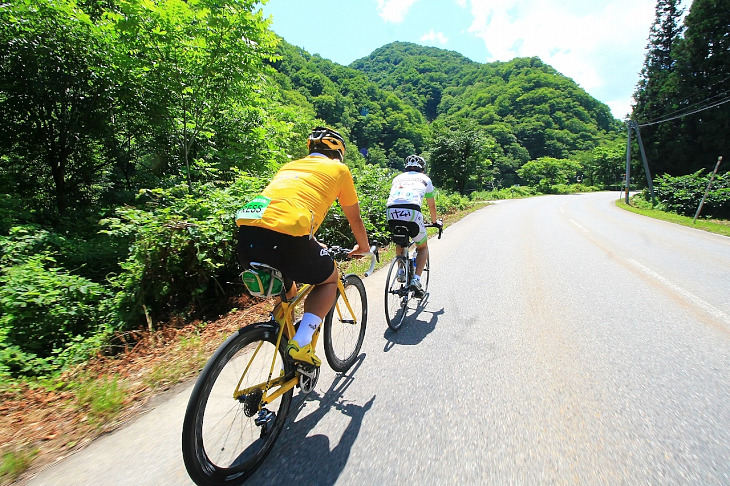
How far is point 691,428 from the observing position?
214cm

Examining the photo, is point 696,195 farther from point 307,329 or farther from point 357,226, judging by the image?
point 307,329

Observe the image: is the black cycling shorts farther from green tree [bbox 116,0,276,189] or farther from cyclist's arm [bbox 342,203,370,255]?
green tree [bbox 116,0,276,189]

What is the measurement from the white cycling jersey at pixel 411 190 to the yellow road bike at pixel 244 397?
2062 millimetres

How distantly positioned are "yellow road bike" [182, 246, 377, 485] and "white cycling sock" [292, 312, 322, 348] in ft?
0.29

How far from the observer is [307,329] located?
7.11 ft

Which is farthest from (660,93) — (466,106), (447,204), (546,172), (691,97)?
(466,106)

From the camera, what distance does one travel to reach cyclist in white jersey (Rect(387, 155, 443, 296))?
4012mm

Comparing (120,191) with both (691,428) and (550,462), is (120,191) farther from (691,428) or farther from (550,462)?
(691,428)

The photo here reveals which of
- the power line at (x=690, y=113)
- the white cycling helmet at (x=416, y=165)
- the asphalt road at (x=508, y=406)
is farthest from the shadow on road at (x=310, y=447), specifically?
the power line at (x=690, y=113)

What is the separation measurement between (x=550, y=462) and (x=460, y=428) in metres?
0.52

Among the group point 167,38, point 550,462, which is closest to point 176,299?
point 550,462

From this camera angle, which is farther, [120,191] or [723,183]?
[723,183]

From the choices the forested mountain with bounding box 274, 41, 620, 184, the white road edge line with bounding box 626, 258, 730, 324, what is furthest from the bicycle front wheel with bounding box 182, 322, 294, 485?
the forested mountain with bounding box 274, 41, 620, 184

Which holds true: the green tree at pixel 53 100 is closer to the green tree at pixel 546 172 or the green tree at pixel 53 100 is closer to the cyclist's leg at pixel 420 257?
the cyclist's leg at pixel 420 257
